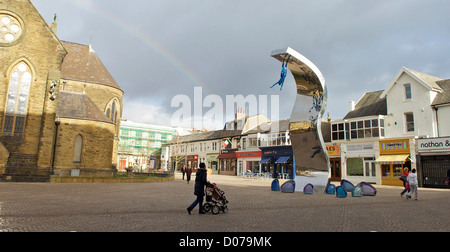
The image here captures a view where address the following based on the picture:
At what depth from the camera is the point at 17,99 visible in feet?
81.3

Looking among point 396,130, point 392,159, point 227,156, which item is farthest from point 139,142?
point 392,159

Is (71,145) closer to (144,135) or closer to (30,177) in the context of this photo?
(30,177)

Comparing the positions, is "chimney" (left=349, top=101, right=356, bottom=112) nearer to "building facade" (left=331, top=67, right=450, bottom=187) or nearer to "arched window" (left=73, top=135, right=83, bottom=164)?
"building facade" (left=331, top=67, right=450, bottom=187)

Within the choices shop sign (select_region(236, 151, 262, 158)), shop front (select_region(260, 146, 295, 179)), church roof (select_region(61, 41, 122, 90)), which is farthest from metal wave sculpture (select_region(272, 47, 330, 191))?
shop sign (select_region(236, 151, 262, 158))

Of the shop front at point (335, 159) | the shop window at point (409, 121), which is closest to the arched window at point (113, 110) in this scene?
the shop front at point (335, 159)

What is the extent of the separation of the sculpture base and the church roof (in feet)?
90.9

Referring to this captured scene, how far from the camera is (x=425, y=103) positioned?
29.2 metres

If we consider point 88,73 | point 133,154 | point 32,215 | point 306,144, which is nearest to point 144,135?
point 133,154

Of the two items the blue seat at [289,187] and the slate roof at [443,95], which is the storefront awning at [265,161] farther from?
the blue seat at [289,187]

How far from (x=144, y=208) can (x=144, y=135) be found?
3295 inches

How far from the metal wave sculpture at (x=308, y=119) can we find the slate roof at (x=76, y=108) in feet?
65.2

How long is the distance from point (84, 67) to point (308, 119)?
3068 cm
